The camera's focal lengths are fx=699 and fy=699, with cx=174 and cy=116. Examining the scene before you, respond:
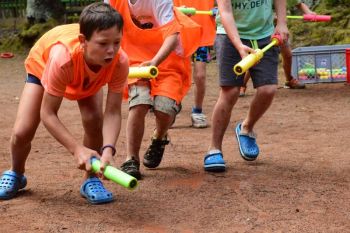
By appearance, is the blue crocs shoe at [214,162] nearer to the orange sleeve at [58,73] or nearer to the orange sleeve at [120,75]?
the orange sleeve at [120,75]

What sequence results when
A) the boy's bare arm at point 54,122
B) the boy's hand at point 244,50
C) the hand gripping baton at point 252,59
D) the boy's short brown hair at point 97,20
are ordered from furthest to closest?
the boy's hand at point 244,50
the hand gripping baton at point 252,59
the boy's bare arm at point 54,122
the boy's short brown hair at point 97,20

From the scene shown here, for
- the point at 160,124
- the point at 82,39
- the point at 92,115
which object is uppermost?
the point at 82,39

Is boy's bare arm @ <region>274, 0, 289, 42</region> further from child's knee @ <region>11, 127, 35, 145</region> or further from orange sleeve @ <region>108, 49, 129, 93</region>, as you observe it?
child's knee @ <region>11, 127, 35, 145</region>

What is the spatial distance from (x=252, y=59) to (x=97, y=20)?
1115 millimetres

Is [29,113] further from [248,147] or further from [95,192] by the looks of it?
[248,147]

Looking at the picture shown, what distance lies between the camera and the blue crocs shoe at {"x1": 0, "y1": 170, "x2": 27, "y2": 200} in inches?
→ 154

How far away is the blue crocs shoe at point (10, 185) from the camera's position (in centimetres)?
392

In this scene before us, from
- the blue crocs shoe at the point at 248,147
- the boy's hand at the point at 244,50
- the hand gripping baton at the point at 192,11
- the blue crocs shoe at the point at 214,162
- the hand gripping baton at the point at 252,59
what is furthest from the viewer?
the hand gripping baton at the point at 192,11

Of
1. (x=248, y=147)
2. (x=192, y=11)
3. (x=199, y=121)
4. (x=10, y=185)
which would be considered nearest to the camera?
(x=10, y=185)

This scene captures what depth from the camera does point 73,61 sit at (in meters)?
3.52

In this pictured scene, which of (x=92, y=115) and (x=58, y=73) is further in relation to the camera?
(x=92, y=115)

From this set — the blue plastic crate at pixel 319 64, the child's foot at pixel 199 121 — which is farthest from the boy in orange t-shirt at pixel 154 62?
the blue plastic crate at pixel 319 64

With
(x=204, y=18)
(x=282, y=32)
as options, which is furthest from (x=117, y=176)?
(x=204, y=18)

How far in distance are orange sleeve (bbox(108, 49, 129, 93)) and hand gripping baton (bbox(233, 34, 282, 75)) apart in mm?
678
